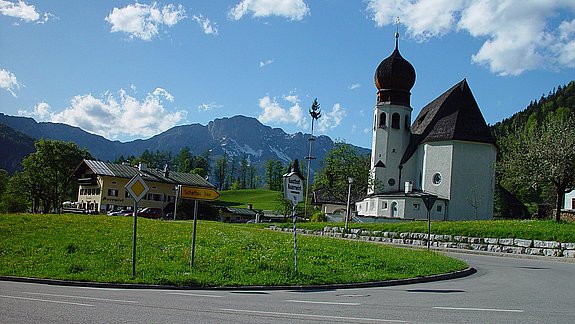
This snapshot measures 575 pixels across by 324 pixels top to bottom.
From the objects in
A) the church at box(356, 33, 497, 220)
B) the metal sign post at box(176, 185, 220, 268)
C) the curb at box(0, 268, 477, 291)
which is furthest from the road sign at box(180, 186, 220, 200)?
the church at box(356, 33, 497, 220)

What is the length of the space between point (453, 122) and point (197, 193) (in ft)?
159

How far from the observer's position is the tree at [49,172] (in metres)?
83.6

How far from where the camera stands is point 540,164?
37.4m

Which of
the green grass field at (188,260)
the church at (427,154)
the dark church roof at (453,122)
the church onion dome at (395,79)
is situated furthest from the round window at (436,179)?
the green grass field at (188,260)

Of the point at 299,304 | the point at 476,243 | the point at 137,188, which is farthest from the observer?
the point at 476,243

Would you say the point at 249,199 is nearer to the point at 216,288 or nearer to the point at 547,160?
the point at 547,160

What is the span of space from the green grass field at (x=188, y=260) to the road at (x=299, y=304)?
114cm

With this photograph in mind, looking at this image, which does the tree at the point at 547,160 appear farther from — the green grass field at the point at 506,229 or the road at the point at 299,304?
the road at the point at 299,304

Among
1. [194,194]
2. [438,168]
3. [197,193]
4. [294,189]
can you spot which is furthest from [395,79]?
[194,194]

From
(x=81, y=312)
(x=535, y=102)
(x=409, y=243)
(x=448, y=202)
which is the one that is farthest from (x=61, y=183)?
(x=535, y=102)

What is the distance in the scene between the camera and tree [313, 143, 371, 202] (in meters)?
76.1

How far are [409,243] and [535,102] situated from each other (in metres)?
178

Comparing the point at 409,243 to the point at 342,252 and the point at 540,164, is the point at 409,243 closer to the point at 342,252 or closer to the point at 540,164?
the point at 540,164

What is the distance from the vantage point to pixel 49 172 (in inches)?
3374
